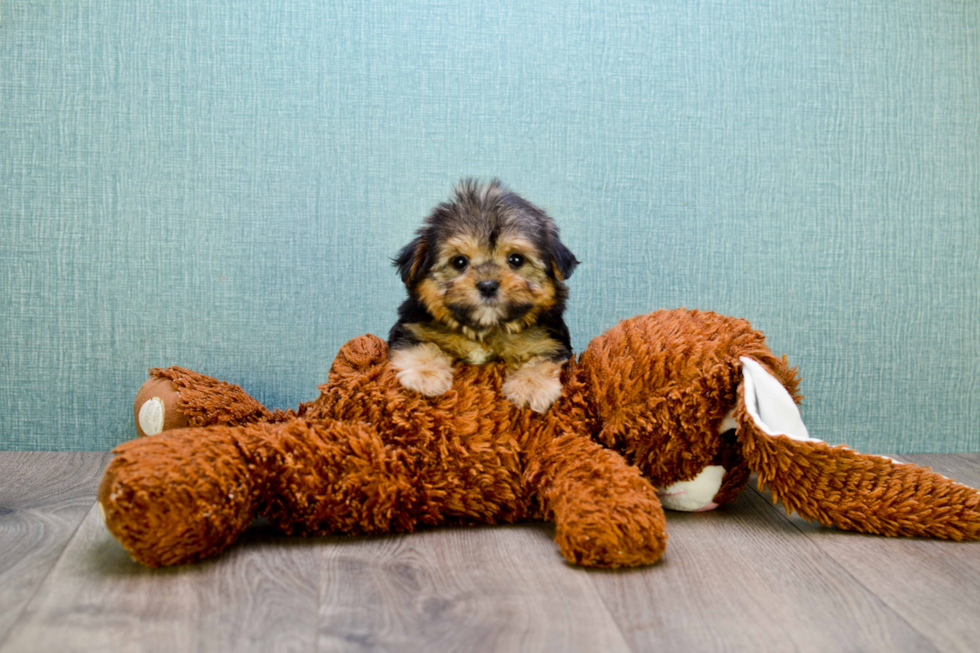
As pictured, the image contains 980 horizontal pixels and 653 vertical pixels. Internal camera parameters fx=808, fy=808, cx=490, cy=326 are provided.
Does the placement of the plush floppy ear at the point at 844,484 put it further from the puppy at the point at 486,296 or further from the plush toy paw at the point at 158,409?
the plush toy paw at the point at 158,409

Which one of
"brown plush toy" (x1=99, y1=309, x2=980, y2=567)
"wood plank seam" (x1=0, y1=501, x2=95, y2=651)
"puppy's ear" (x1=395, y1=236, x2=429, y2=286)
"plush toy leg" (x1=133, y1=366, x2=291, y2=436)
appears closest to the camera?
"wood plank seam" (x1=0, y1=501, x2=95, y2=651)

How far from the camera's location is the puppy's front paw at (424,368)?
6.08 feet

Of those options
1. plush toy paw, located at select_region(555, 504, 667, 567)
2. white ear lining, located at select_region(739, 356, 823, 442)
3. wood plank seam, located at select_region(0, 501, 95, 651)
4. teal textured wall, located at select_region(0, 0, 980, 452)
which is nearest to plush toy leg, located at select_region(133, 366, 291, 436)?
teal textured wall, located at select_region(0, 0, 980, 452)

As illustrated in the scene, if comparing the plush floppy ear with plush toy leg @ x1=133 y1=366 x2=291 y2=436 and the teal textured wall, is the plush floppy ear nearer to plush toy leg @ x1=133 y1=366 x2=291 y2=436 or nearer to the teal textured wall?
the teal textured wall

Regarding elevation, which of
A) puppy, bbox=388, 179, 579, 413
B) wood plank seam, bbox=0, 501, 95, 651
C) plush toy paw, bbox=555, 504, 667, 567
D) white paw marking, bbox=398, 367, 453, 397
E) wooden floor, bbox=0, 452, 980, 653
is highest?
Answer: puppy, bbox=388, 179, 579, 413

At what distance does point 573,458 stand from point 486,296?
41 cm

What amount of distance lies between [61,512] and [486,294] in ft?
3.86

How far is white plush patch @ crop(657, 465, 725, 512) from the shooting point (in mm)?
1996

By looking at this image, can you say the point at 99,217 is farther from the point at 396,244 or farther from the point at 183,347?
the point at 396,244

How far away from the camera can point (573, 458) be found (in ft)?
5.90

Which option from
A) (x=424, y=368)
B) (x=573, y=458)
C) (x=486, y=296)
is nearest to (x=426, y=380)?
(x=424, y=368)

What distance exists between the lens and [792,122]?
2.61 m

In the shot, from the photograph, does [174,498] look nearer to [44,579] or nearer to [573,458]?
[44,579]

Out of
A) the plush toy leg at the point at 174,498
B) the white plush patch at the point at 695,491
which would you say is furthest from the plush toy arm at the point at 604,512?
the plush toy leg at the point at 174,498
